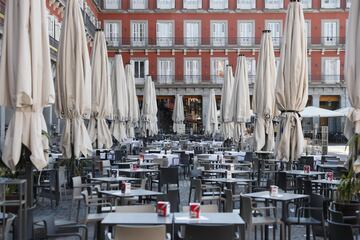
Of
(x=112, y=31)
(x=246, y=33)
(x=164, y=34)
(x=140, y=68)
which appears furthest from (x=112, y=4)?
(x=246, y=33)

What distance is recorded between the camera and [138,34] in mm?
50094

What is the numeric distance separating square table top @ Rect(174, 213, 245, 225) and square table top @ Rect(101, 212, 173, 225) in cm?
11

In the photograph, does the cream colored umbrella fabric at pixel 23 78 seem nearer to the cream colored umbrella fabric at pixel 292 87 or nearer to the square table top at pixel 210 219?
the square table top at pixel 210 219

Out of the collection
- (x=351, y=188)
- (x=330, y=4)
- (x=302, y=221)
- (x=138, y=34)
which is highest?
(x=330, y=4)

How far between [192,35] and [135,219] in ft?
147

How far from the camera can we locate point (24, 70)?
725 cm

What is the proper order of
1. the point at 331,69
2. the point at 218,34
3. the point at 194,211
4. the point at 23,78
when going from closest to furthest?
the point at 194,211 < the point at 23,78 < the point at 331,69 < the point at 218,34

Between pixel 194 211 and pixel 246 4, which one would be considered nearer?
pixel 194 211

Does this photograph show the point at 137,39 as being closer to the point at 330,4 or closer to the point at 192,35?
the point at 192,35

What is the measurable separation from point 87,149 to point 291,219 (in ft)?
15.9

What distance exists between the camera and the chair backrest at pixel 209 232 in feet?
17.9

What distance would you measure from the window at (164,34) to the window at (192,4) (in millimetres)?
2116

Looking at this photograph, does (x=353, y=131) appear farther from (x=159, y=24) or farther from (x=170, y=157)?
(x=159, y=24)

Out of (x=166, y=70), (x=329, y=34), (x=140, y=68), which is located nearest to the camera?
(x=329, y=34)
